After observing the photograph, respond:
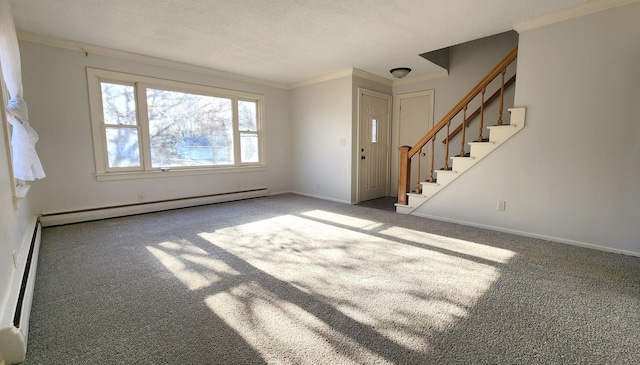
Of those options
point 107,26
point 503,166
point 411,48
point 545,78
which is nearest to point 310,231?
point 503,166

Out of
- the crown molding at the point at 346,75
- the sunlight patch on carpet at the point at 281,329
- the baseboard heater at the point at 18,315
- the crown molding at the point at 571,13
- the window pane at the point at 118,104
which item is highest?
the crown molding at the point at 346,75

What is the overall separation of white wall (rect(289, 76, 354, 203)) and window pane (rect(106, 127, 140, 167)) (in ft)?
9.80

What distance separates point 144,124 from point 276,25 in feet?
8.77

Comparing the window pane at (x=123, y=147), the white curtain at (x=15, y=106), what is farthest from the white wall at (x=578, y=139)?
the window pane at (x=123, y=147)

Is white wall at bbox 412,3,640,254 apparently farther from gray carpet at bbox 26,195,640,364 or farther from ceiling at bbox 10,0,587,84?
ceiling at bbox 10,0,587,84

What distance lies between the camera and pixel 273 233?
3.38m

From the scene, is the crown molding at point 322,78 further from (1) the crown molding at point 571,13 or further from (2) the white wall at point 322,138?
(1) the crown molding at point 571,13

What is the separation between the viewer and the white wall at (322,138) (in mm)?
5094

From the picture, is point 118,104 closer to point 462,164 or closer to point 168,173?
point 168,173

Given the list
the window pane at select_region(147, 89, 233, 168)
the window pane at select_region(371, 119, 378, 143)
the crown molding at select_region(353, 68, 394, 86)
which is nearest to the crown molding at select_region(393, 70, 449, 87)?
the crown molding at select_region(353, 68, 394, 86)

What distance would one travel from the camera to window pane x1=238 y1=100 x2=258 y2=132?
547 centimetres

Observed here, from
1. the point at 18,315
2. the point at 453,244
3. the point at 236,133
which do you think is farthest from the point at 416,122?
the point at 18,315

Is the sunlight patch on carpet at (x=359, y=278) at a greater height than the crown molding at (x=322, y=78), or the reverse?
the crown molding at (x=322, y=78)

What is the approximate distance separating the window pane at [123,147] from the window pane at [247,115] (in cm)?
184
